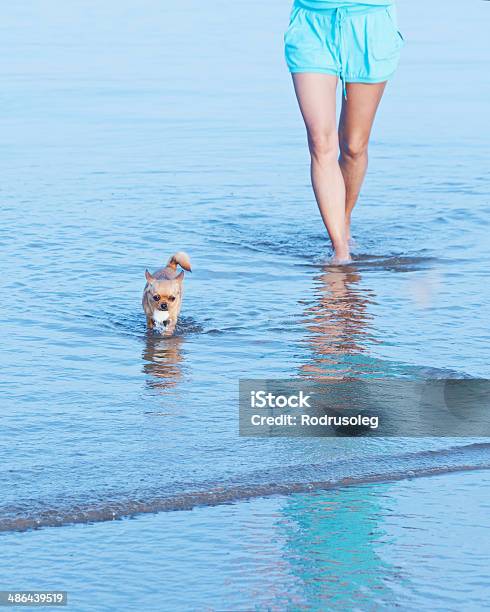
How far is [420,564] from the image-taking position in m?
3.84

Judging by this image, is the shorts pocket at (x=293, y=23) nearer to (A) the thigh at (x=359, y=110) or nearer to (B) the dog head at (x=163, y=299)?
(A) the thigh at (x=359, y=110)

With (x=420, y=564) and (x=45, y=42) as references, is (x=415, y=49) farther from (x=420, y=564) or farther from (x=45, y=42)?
(x=420, y=564)

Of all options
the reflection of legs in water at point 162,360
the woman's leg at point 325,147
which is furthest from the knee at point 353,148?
the reflection of legs in water at point 162,360

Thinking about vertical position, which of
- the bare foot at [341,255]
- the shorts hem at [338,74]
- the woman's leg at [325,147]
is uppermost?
the shorts hem at [338,74]

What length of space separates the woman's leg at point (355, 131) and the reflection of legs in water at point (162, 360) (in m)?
1.83

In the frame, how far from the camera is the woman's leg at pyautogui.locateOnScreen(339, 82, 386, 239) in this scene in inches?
280

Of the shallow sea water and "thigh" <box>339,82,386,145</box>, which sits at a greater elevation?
"thigh" <box>339,82,386,145</box>

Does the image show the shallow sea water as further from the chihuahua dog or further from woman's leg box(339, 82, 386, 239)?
woman's leg box(339, 82, 386, 239)

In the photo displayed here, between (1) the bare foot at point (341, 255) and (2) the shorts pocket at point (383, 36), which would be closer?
(2) the shorts pocket at point (383, 36)

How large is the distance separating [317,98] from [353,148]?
0.68 metres

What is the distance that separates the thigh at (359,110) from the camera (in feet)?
23.2

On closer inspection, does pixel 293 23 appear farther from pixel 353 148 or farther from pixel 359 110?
pixel 353 148

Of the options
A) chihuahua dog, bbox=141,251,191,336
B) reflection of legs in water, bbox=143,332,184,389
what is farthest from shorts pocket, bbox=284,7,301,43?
reflection of legs in water, bbox=143,332,184,389

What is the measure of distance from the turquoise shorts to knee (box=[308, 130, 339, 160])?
301 mm
